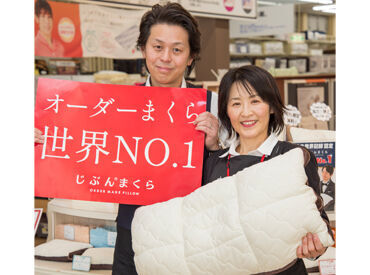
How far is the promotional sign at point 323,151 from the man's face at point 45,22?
3.53m

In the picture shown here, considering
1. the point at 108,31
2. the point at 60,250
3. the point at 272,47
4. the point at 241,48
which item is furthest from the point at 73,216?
the point at 272,47

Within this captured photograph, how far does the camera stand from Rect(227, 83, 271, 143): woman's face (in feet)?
4.57

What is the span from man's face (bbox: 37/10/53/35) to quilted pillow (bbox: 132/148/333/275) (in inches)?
152

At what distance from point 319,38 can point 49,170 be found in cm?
1364

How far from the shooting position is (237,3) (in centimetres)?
551

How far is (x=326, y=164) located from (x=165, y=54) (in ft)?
3.15

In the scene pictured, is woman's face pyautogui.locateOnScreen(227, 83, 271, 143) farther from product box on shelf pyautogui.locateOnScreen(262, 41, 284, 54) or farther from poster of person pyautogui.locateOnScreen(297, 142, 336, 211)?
product box on shelf pyautogui.locateOnScreen(262, 41, 284, 54)

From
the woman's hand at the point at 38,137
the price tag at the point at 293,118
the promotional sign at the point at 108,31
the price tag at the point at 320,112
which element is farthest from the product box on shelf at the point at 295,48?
the woman's hand at the point at 38,137

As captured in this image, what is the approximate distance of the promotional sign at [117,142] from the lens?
1.52m

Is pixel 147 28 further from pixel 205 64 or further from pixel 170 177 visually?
pixel 205 64

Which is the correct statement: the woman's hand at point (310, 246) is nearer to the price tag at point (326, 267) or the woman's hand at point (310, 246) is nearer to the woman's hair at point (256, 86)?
the woman's hair at point (256, 86)

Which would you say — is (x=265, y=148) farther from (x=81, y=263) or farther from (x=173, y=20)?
(x=81, y=263)

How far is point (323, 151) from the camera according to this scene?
80.4 inches
